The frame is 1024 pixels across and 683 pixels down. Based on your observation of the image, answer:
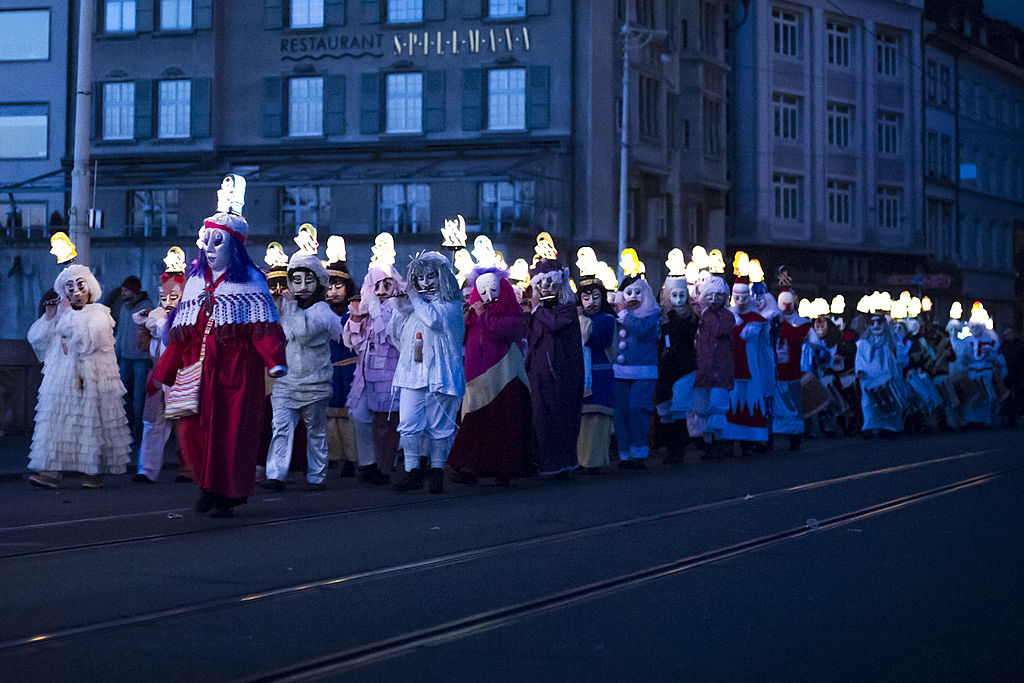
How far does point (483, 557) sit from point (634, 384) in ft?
25.0

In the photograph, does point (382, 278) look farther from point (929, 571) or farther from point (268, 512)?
point (929, 571)

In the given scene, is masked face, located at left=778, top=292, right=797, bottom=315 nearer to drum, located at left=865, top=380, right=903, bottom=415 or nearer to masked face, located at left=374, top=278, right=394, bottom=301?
drum, located at left=865, top=380, right=903, bottom=415

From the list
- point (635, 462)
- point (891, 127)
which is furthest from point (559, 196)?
point (635, 462)

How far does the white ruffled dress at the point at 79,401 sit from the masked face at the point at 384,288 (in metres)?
2.29

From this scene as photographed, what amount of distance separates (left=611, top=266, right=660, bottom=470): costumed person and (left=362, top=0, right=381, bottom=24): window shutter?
27.7 metres

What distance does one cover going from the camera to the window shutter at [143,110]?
144ft

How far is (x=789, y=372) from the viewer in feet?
67.8

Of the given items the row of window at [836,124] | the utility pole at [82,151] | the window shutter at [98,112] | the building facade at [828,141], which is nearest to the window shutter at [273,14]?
the window shutter at [98,112]

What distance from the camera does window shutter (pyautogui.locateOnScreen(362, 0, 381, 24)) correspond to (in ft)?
140

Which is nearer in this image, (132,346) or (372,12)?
(132,346)

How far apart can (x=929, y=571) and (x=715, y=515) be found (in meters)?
2.79

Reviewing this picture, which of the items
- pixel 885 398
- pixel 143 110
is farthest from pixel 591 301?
pixel 143 110

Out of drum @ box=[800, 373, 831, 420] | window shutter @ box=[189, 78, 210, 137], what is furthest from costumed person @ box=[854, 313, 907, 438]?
window shutter @ box=[189, 78, 210, 137]

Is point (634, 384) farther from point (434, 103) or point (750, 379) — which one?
point (434, 103)
